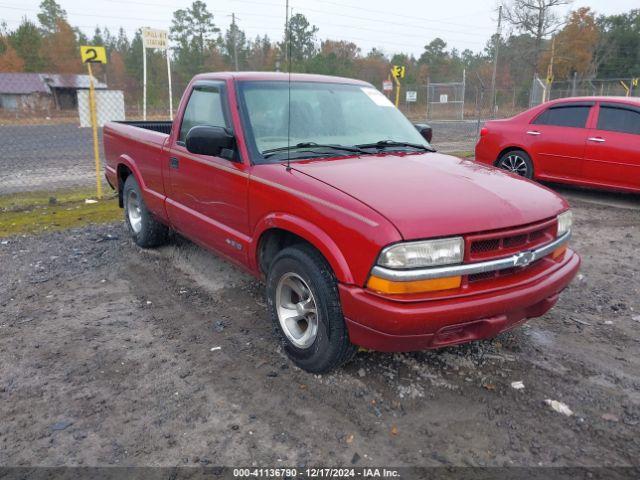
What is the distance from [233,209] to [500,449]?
92.7 inches

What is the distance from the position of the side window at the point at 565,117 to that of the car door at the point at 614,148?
23 cm

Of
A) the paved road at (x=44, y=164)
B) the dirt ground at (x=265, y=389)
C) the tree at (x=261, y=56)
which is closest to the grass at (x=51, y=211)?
the paved road at (x=44, y=164)

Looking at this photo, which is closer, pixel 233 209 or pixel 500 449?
pixel 500 449

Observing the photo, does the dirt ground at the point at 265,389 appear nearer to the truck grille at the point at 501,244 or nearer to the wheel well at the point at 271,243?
the wheel well at the point at 271,243

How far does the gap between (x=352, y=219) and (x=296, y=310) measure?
0.89 metres

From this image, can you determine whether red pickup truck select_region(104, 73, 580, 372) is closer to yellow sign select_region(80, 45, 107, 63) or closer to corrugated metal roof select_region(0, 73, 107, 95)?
yellow sign select_region(80, 45, 107, 63)

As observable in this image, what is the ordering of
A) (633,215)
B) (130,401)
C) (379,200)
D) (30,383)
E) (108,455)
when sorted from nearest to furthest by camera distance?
(108,455), (379,200), (130,401), (30,383), (633,215)

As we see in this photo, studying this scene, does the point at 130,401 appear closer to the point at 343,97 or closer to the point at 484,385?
the point at 484,385

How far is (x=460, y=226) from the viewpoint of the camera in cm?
270

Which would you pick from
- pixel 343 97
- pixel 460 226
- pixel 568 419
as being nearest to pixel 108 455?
pixel 460 226

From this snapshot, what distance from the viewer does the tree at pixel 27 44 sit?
41562mm

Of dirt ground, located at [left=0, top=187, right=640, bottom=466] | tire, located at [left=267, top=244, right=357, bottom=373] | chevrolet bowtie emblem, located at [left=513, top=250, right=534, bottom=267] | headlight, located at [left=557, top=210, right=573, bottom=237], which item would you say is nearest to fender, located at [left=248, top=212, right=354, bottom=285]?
tire, located at [left=267, top=244, right=357, bottom=373]

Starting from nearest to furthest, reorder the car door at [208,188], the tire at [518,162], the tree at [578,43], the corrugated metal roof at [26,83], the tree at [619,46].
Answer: the car door at [208,188] → the tire at [518,162] → the corrugated metal roof at [26,83] → the tree at [578,43] → the tree at [619,46]

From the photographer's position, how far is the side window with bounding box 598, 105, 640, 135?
7446mm
